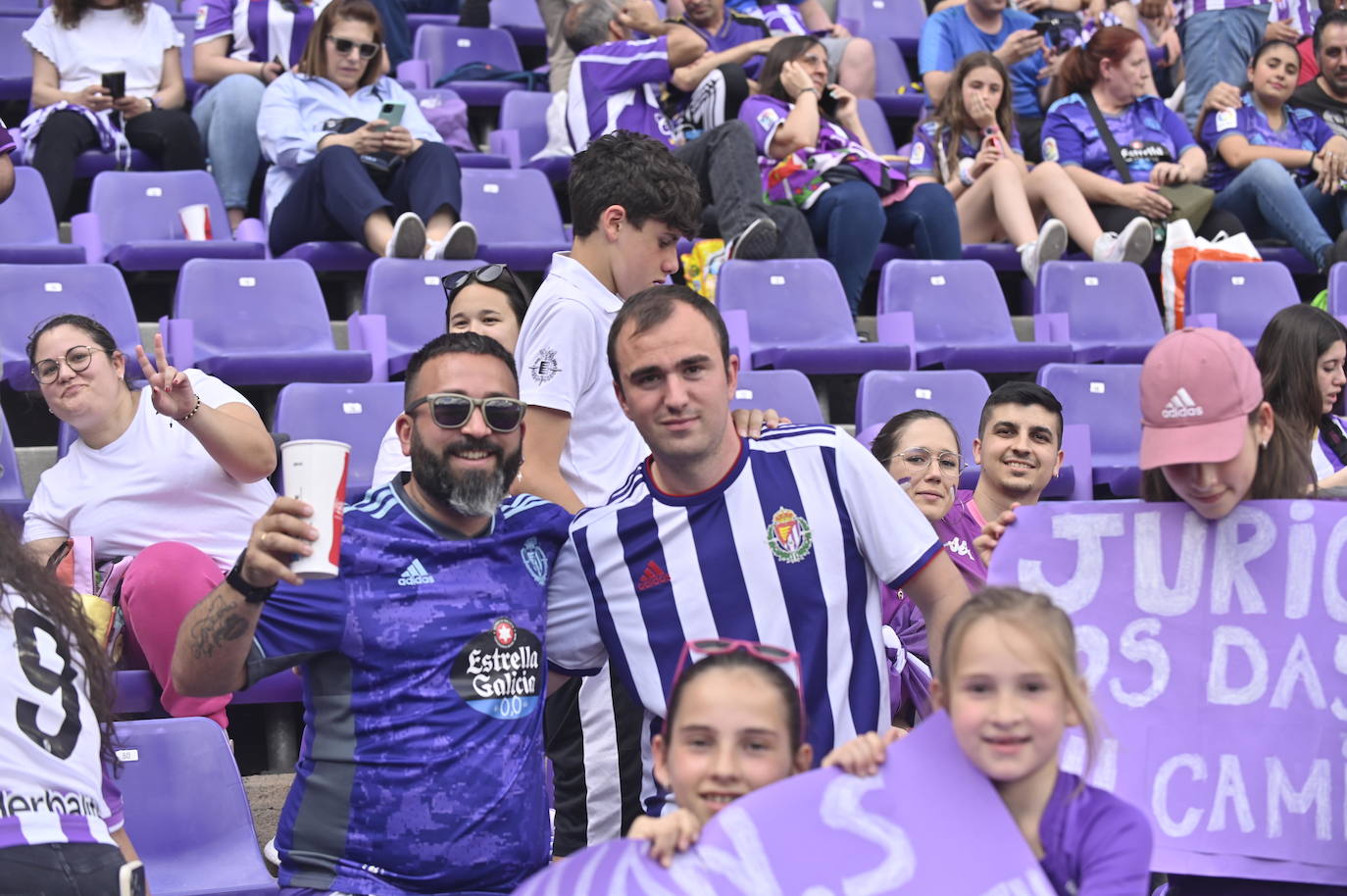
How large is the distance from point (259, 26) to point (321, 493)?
5.55 m

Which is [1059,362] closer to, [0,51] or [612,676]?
[612,676]

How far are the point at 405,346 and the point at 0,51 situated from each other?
2989mm

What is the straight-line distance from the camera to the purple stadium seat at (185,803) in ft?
11.4

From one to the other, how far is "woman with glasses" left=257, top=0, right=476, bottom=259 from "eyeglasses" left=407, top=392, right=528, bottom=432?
3.48 m

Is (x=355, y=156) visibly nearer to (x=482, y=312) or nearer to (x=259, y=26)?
(x=259, y=26)

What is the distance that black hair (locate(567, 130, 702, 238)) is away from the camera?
12.5 ft

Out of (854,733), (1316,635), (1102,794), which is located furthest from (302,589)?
(1316,635)

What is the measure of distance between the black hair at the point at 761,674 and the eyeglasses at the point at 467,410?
60 centimetres

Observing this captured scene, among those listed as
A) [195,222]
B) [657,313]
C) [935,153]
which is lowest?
[657,313]

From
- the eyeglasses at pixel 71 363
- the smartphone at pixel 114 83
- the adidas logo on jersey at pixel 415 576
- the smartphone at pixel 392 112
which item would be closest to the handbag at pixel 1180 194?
the smartphone at pixel 392 112

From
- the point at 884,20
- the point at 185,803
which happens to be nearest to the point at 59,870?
the point at 185,803

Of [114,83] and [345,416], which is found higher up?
[114,83]

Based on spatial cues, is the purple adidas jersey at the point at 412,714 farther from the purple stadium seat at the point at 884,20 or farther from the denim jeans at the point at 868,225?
the purple stadium seat at the point at 884,20

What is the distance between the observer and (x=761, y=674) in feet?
8.32
